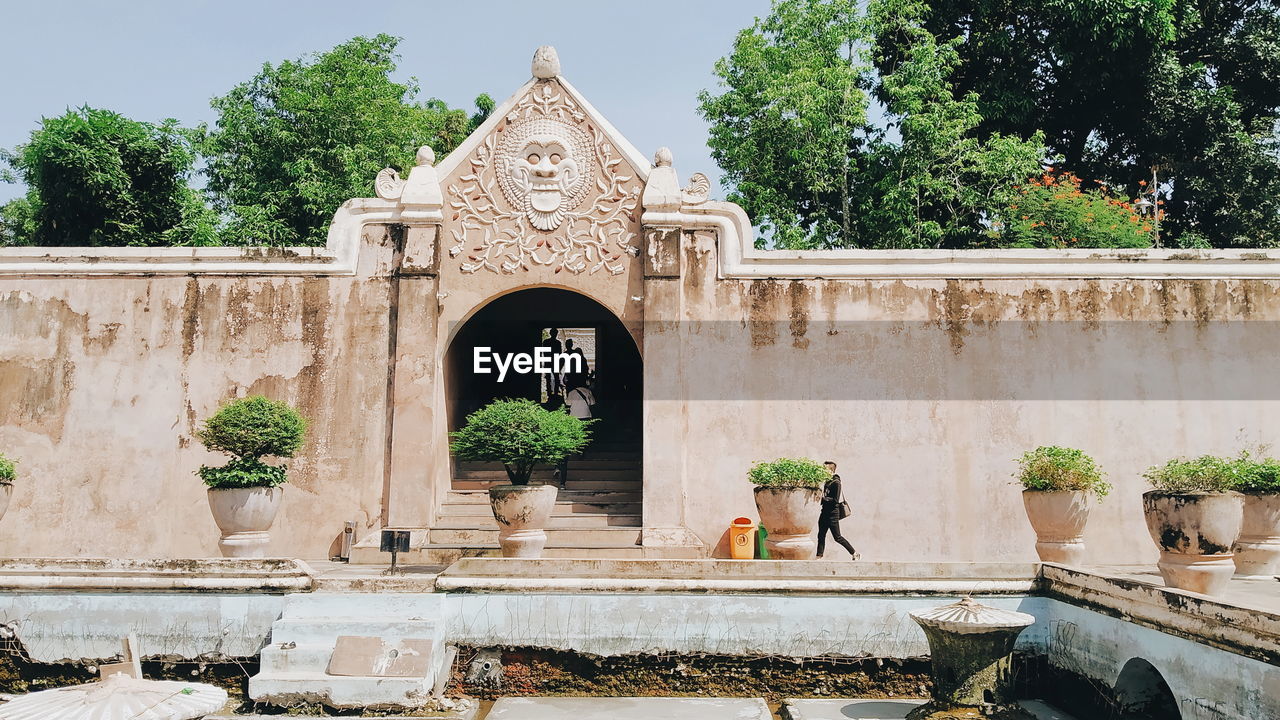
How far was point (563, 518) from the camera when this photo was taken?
1005cm

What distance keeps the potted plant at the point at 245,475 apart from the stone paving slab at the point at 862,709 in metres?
4.75

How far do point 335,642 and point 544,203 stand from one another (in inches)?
217

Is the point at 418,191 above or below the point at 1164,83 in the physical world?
below

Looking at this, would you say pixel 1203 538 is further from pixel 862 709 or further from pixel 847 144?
pixel 847 144

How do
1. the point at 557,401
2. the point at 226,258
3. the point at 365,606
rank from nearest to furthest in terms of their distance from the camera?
the point at 365,606 < the point at 226,258 < the point at 557,401

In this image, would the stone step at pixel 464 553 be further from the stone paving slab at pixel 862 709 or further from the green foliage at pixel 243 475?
the stone paving slab at pixel 862 709

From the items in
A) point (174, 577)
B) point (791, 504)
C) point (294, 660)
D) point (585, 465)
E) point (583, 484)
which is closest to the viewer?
point (294, 660)

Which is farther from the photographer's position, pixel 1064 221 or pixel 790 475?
pixel 1064 221

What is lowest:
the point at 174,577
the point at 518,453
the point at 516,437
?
the point at 174,577

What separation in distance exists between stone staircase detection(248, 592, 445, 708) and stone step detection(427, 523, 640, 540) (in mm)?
3005

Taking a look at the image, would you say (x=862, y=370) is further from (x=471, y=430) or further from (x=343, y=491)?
(x=343, y=491)

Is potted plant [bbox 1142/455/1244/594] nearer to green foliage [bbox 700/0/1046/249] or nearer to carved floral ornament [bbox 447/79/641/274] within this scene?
carved floral ornament [bbox 447/79/641/274]

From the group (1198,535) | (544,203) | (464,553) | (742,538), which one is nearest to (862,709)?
(1198,535)

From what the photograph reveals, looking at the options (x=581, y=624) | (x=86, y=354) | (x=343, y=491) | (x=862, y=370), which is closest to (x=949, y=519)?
(x=862, y=370)
